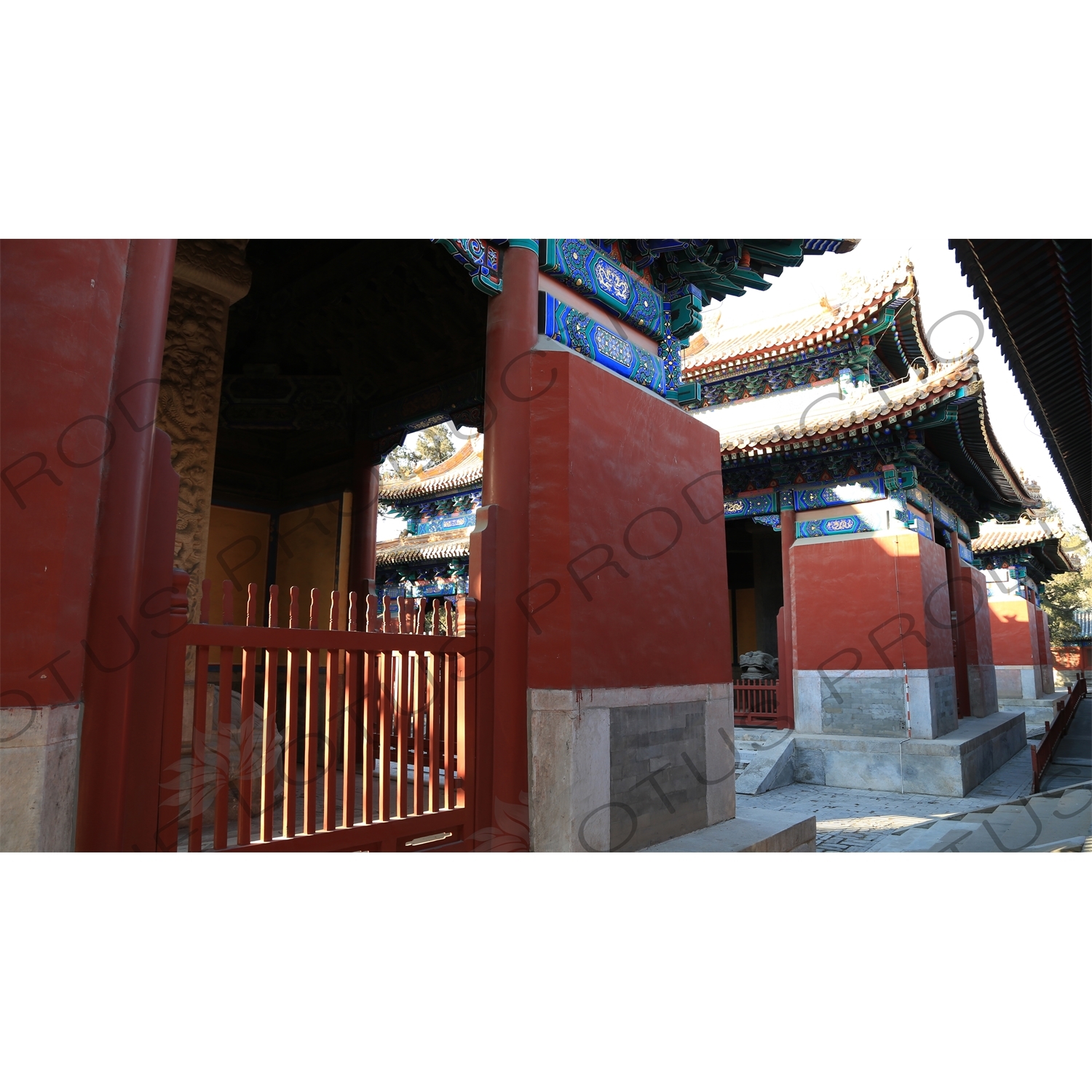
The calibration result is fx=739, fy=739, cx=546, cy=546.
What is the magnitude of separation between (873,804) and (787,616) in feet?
10.3

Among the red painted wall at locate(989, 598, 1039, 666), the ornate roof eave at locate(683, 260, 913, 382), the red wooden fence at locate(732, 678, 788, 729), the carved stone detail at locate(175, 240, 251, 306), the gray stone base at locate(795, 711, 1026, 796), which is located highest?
the ornate roof eave at locate(683, 260, 913, 382)

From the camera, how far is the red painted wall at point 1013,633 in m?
21.7

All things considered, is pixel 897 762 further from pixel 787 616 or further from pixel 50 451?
pixel 50 451

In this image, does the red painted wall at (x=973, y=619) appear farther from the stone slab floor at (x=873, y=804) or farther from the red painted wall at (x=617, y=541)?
the red painted wall at (x=617, y=541)

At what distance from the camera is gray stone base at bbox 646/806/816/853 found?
4508 mm

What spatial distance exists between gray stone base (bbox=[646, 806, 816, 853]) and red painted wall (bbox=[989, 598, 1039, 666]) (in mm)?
19826

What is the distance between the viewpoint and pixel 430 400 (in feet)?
22.5

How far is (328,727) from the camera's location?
3318 millimetres

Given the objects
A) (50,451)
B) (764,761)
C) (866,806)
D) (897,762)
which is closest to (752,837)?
(50,451)

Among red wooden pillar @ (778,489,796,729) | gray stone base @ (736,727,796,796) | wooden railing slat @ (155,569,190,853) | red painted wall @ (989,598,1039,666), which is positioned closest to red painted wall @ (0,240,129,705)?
wooden railing slat @ (155,569,190,853)

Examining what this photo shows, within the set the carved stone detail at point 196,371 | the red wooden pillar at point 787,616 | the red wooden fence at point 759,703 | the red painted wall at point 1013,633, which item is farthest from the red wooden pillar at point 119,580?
the red painted wall at point 1013,633

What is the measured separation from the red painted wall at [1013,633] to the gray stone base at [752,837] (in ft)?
65.0

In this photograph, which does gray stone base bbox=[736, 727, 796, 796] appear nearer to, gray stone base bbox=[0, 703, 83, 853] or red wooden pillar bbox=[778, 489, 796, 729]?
red wooden pillar bbox=[778, 489, 796, 729]

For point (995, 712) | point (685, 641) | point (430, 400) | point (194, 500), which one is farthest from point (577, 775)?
point (995, 712)
